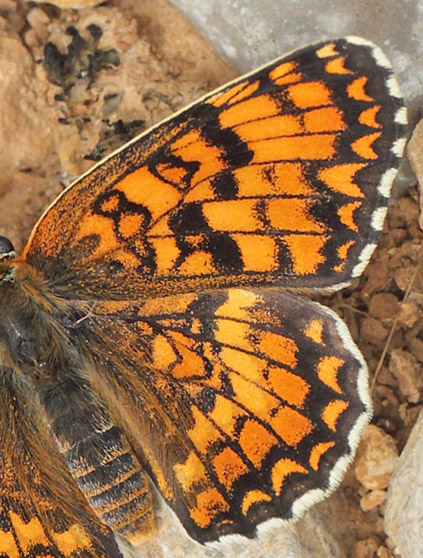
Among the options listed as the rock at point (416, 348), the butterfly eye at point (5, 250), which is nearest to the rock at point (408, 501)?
the rock at point (416, 348)

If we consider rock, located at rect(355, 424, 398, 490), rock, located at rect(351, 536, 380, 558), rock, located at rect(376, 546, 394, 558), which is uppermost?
rock, located at rect(355, 424, 398, 490)

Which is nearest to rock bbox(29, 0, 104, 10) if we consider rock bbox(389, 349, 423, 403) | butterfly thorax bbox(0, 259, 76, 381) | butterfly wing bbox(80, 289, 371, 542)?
butterfly thorax bbox(0, 259, 76, 381)

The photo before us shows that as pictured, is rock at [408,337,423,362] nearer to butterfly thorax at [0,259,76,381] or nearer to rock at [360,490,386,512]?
rock at [360,490,386,512]

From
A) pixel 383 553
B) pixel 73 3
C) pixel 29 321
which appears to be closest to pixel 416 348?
pixel 383 553

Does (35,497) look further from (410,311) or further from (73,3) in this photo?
(73,3)

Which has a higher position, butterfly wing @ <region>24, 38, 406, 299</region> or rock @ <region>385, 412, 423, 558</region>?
butterfly wing @ <region>24, 38, 406, 299</region>

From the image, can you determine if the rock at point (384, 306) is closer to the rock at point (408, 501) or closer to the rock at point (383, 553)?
the rock at point (408, 501)
